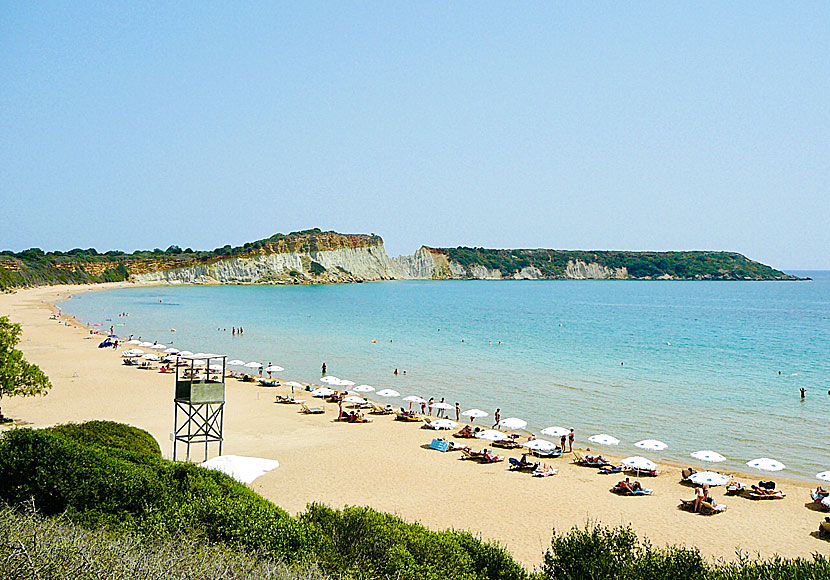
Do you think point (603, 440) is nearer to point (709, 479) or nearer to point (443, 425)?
point (709, 479)

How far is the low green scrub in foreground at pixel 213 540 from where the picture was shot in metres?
6.24

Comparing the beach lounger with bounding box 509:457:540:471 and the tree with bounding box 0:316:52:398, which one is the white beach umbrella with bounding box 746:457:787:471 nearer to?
the beach lounger with bounding box 509:457:540:471

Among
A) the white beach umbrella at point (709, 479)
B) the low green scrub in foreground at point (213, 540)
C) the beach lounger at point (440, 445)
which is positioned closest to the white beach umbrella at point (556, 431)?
the beach lounger at point (440, 445)

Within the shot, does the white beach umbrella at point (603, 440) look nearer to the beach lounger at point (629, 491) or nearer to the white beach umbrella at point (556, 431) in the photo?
the white beach umbrella at point (556, 431)

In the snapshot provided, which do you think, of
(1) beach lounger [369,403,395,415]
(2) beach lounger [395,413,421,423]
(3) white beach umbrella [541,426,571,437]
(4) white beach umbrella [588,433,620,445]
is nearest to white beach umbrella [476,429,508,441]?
(3) white beach umbrella [541,426,571,437]

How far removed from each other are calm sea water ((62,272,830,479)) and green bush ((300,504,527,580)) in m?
15.9

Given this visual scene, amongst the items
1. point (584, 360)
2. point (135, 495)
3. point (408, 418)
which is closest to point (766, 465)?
point (408, 418)

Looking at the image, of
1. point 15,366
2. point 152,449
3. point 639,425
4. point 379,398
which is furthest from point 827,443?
point 15,366

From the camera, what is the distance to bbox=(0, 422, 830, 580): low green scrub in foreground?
6242mm

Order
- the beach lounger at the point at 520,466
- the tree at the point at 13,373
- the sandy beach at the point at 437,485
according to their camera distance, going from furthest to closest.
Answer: the beach lounger at the point at 520,466 → the tree at the point at 13,373 → the sandy beach at the point at 437,485

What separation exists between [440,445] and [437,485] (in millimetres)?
4321

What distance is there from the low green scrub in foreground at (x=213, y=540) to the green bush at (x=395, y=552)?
2 cm

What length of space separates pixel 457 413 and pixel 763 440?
483 inches

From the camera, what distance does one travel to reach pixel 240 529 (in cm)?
788
